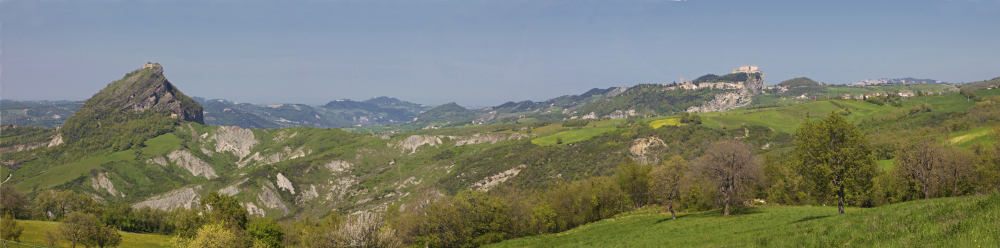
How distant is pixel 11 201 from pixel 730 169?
479 feet

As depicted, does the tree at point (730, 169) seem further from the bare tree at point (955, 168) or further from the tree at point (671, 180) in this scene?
the bare tree at point (955, 168)

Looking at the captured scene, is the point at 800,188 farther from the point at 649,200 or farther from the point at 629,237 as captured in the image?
the point at 629,237

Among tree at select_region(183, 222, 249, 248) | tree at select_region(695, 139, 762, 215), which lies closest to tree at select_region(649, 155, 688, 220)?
tree at select_region(695, 139, 762, 215)

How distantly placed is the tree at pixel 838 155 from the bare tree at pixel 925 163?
45.0ft

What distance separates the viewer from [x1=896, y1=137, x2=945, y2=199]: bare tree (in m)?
44.5

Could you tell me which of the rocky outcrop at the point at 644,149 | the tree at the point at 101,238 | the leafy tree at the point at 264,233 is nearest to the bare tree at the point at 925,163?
the leafy tree at the point at 264,233

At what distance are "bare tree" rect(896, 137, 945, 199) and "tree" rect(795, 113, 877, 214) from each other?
1372 centimetres

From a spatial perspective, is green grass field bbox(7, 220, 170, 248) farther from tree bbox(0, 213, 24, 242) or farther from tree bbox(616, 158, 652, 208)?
tree bbox(616, 158, 652, 208)

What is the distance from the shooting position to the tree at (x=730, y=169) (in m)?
41.2

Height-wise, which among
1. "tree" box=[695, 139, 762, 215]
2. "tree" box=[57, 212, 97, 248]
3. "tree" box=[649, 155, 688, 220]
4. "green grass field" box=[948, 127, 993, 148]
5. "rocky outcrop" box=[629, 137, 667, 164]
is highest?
"tree" box=[695, 139, 762, 215]

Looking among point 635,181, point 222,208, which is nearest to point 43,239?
point 222,208

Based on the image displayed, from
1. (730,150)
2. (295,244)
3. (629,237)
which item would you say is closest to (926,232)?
(629,237)

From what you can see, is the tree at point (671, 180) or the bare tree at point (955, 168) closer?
Result: the bare tree at point (955, 168)

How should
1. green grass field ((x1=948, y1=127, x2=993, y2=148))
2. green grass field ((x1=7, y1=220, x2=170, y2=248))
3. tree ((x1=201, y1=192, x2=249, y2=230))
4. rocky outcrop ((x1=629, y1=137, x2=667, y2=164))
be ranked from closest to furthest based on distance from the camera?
tree ((x1=201, y1=192, x2=249, y2=230)), green grass field ((x1=7, y1=220, x2=170, y2=248)), green grass field ((x1=948, y1=127, x2=993, y2=148)), rocky outcrop ((x1=629, y1=137, x2=667, y2=164))
